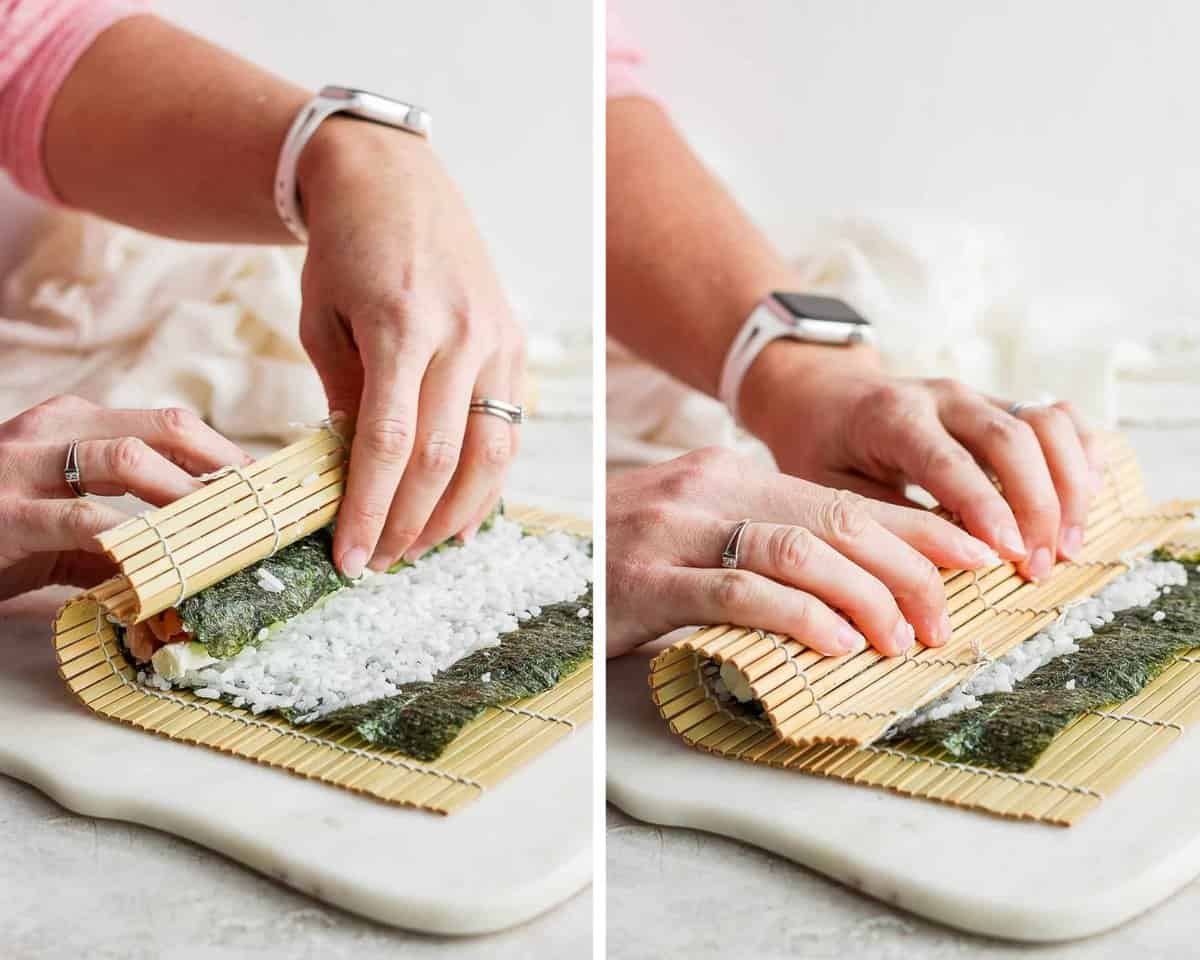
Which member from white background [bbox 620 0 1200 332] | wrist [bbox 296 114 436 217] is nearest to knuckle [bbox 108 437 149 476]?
wrist [bbox 296 114 436 217]

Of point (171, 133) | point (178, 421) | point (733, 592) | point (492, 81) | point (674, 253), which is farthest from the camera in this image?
point (492, 81)

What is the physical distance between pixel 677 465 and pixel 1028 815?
283mm

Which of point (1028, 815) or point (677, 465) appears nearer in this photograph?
point (1028, 815)

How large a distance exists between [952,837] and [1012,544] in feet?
0.89

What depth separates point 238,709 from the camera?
766 millimetres

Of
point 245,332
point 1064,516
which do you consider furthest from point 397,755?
point 245,332

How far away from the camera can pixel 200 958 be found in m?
0.58

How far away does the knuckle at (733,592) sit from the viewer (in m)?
0.72

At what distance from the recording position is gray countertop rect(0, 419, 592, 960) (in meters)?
0.59

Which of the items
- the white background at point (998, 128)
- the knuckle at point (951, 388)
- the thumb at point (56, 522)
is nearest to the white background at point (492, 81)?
the white background at point (998, 128)

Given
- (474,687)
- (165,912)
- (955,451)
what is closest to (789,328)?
(955,451)

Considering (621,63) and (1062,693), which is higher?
(621,63)

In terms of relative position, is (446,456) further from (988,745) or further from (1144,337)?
(1144,337)

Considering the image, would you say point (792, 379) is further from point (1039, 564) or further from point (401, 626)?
point (401, 626)
